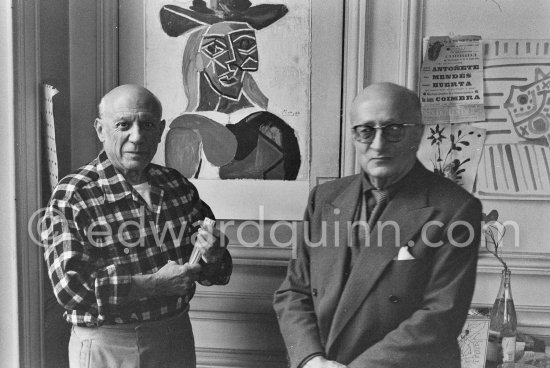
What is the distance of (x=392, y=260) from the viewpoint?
3.30 ft

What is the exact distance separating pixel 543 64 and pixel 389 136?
1.45 ft

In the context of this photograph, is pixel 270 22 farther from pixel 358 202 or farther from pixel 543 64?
pixel 543 64

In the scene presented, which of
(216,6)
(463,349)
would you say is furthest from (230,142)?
(463,349)

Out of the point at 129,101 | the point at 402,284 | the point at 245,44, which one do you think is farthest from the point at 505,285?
the point at 129,101

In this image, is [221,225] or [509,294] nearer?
[509,294]

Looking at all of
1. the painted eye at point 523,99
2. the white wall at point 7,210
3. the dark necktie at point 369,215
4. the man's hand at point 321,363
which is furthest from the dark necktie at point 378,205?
the white wall at point 7,210

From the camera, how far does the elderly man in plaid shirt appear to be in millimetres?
1040

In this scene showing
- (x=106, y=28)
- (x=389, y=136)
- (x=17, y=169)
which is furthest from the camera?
(x=106, y=28)

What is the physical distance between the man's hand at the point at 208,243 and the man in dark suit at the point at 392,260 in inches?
8.5

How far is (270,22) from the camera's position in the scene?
123cm

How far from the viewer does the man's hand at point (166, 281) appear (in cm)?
106

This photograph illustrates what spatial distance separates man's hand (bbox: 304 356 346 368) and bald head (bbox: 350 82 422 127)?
0.46 m

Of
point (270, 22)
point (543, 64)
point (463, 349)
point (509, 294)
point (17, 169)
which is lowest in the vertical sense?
point (463, 349)

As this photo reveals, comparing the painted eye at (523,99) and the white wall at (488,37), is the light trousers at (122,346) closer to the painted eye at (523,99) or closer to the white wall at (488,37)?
the white wall at (488,37)
